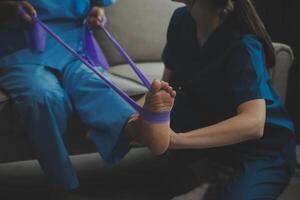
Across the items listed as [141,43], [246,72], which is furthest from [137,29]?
[246,72]

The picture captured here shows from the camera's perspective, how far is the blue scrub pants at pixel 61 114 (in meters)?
1.34

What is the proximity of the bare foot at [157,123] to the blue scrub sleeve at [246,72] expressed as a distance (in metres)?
0.22

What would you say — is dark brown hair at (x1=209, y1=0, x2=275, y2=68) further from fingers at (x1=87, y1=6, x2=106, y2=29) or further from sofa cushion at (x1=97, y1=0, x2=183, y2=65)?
sofa cushion at (x1=97, y1=0, x2=183, y2=65)

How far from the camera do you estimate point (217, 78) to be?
133 cm

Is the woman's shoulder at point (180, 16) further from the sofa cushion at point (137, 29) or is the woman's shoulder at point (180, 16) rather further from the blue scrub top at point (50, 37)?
the sofa cushion at point (137, 29)

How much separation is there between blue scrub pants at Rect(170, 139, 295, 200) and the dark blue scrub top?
5cm

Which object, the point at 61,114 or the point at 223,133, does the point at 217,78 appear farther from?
the point at 61,114

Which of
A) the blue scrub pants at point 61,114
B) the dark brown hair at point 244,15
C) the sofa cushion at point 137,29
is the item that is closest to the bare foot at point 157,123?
the blue scrub pants at point 61,114

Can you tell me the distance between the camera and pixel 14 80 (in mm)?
1483

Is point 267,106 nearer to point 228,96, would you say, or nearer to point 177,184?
point 228,96

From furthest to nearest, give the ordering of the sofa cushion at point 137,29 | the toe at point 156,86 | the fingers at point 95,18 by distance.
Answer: the sofa cushion at point 137,29
the fingers at point 95,18
the toe at point 156,86

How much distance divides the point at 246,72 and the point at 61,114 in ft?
1.72

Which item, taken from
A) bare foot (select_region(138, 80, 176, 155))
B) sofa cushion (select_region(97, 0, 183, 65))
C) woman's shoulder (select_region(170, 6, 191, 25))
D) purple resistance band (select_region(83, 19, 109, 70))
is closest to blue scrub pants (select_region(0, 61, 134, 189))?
purple resistance band (select_region(83, 19, 109, 70))

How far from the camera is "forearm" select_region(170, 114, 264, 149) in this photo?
1.18 metres
